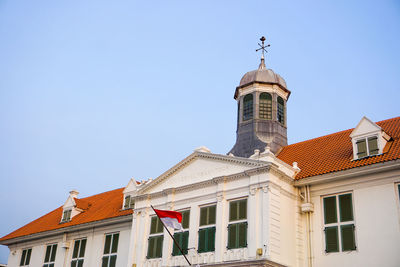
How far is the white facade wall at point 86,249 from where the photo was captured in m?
30.4

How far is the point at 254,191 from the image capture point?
2288 centimetres

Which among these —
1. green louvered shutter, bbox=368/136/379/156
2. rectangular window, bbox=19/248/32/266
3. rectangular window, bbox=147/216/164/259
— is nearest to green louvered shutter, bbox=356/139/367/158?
green louvered shutter, bbox=368/136/379/156

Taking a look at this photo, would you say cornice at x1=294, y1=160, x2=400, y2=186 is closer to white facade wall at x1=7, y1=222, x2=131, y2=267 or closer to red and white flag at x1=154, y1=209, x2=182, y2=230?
red and white flag at x1=154, y1=209, x2=182, y2=230

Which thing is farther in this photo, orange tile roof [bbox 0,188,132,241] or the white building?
orange tile roof [bbox 0,188,132,241]

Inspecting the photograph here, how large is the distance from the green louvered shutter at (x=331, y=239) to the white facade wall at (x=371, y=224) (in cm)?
18

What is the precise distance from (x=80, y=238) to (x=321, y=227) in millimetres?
17351

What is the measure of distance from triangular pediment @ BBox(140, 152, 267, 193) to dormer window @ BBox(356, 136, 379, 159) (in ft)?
16.0

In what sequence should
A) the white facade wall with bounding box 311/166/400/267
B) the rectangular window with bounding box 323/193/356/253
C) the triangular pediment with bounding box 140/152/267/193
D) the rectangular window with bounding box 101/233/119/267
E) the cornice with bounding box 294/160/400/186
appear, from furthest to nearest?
1. the rectangular window with bounding box 101/233/119/267
2. the triangular pediment with bounding box 140/152/267/193
3. the rectangular window with bounding box 323/193/356/253
4. the cornice with bounding box 294/160/400/186
5. the white facade wall with bounding box 311/166/400/267

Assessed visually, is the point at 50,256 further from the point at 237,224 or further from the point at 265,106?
the point at 265,106

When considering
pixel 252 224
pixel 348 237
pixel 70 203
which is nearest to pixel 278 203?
pixel 252 224

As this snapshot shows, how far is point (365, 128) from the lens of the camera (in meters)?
23.5

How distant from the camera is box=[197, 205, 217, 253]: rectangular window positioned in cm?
2352

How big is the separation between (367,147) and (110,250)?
1681 cm

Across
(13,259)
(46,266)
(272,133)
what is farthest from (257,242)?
(13,259)
